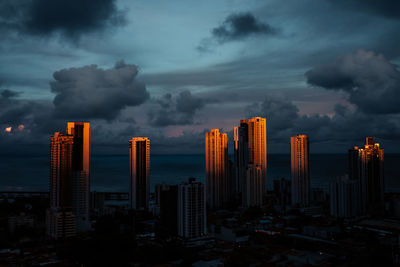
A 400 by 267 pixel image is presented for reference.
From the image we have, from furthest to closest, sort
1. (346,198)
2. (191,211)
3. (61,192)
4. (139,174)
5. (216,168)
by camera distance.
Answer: (216,168)
(139,174)
(346,198)
(61,192)
(191,211)

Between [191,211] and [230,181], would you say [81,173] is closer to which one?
[191,211]

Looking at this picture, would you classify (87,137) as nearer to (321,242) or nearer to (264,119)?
(321,242)

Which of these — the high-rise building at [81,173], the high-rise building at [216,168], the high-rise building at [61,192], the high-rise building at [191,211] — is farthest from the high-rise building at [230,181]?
the high-rise building at [61,192]

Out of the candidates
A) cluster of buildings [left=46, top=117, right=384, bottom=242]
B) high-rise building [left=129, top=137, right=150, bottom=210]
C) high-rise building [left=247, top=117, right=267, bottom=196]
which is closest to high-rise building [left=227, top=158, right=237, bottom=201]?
cluster of buildings [left=46, top=117, right=384, bottom=242]

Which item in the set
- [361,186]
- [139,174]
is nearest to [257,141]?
[361,186]

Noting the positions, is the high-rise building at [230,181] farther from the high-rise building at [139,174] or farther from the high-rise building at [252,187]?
the high-rise building at [139,174]

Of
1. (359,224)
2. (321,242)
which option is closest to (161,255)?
(321,242)
